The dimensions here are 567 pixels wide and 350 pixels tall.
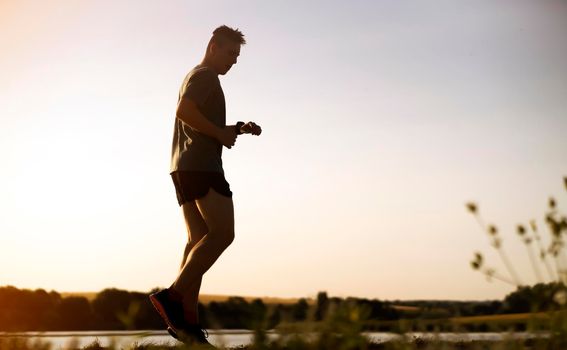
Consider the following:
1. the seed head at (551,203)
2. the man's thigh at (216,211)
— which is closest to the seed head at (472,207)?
the seed head at (551,203)

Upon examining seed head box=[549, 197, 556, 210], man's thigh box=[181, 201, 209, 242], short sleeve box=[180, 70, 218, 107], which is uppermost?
short sleeve box=[180, 70, 218, 107]

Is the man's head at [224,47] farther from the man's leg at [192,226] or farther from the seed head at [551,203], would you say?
the seed head at [551,203]

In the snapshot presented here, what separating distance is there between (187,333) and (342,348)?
3653 mm

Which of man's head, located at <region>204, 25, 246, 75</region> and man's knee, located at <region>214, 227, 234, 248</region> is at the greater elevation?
man's head, located at <region>204, 25, 246, 75</region>

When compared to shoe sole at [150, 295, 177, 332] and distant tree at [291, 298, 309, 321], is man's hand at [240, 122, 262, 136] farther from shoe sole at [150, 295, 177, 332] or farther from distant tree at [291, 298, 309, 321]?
distant tree at [291, 298, 309, 321]

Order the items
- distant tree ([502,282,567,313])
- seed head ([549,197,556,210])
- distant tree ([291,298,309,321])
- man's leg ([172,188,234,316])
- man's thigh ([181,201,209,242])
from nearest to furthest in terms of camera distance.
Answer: distant tree ([291,298,309,321]), distant tree ([502,282,567,313]), seed head ([549,197,556,210]), man's leg ([172,188,234,316]), man's thigh ([181,201,209,242])

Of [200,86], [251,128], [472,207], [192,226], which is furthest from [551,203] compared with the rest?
[192,226]

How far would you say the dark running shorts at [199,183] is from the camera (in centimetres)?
657

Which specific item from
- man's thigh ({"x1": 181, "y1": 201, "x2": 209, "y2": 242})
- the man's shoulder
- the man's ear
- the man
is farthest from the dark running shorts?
the man's ear

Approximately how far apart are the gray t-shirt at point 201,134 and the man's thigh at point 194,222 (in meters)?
0.38

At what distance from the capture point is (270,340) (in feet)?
10.1

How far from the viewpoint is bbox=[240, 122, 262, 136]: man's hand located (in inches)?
263

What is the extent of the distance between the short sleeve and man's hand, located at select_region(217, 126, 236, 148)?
0.31 m

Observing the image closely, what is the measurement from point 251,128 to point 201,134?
453 mm
